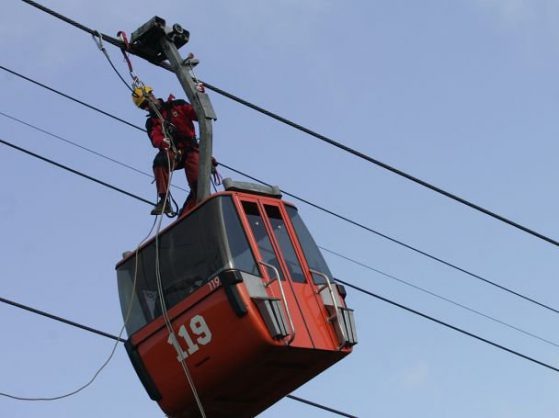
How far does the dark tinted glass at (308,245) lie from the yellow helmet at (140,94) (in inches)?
77.2

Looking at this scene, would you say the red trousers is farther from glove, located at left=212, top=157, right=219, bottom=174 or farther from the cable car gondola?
the cable car gondola

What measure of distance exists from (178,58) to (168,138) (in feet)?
2.96

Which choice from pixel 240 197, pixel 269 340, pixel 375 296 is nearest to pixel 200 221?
pixel 240 197

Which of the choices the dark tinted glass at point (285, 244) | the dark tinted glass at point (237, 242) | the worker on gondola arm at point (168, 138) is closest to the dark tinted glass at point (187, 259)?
the dark tinted glass at point (237, 242)

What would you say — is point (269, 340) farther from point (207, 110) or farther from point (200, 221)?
point (207, 110)

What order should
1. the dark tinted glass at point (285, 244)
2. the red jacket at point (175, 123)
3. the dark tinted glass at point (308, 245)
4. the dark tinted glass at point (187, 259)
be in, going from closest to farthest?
the dark tinted glass at point (187, 259) → the dark tinted glass at point (285, 244) → the dark tinted glass at point (308, 245) → the red jacket at point (175, 123)

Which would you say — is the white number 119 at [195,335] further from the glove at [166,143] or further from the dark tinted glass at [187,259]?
the glove at [166,143]

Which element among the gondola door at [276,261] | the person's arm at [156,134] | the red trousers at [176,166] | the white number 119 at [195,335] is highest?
the person's arm at [156,134]

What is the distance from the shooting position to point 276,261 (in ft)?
52.7

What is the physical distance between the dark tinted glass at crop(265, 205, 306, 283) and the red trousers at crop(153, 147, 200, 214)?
1.01 metres

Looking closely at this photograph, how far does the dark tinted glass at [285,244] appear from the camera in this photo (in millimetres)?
16172

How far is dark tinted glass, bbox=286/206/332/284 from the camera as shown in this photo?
650 inches

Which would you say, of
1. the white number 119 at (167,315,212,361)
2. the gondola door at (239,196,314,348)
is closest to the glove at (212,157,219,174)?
the gondola door at (239,196,314,348)

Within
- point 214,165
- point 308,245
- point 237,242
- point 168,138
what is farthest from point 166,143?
point 308,245
